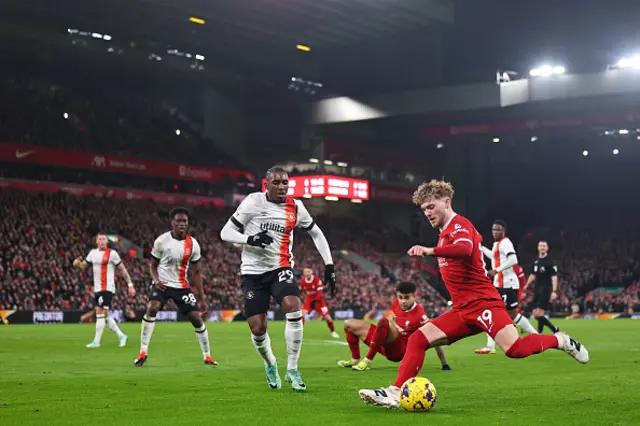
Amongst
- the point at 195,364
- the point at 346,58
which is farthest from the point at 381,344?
the point at 346,58

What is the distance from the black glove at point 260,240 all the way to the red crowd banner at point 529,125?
5057 centimetres

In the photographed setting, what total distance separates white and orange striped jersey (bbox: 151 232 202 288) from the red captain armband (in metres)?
8.12

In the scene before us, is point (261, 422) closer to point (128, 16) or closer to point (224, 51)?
point (128, 16)

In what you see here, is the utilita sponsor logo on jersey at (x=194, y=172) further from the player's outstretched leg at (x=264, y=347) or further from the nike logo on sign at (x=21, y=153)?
the player's outstretched leg at (x=264, y=347)

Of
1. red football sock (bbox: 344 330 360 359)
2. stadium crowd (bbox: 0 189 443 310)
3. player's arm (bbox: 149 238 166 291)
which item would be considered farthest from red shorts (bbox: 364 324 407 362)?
stadium crowd (bbox: 0 189 443 310)

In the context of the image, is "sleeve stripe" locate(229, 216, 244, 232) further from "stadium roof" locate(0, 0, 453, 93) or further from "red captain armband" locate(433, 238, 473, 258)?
"stadium roof" locate(0, 0, 453, 93)

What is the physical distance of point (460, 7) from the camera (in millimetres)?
52312

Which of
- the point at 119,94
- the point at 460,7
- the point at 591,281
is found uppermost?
the point at 460,7

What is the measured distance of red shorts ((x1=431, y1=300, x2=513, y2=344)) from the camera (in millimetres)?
9141

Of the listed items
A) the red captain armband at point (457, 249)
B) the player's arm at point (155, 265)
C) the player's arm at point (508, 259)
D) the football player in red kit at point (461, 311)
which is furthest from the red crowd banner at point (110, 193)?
the red captain armband at point (457, 249)

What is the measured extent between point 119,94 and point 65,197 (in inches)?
481

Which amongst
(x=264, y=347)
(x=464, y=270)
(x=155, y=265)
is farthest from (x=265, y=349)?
(x=155, y=265)

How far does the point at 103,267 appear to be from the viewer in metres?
21.8

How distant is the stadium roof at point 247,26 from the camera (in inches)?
1790
